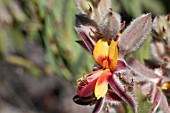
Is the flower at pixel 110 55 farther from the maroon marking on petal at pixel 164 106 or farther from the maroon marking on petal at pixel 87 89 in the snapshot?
the maroon marking on petal at pixel 164 106

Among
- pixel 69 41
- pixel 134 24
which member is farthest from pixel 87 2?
pixel 69 41

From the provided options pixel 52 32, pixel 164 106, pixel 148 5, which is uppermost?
pixel 148 5

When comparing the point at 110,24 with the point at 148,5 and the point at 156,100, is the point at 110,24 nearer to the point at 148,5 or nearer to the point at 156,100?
the point at 156,100

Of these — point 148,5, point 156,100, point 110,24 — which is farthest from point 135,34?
point 148,5

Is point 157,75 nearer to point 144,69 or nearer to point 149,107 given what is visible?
point 144,69

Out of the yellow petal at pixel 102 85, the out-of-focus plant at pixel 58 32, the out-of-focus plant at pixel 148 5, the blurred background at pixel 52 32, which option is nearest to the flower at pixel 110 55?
the yellow petal at pixel 102 85
